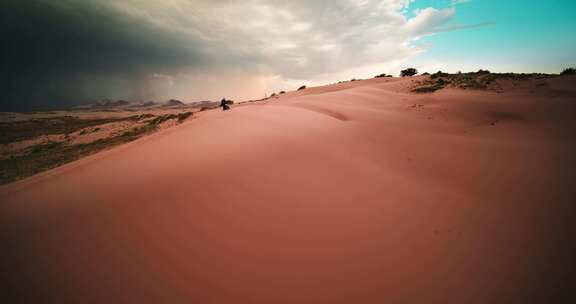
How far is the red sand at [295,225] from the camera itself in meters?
1.70

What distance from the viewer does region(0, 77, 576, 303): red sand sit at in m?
1.70

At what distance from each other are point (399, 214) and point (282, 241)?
1.56 metres

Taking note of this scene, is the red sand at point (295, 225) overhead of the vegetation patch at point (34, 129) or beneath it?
beneath

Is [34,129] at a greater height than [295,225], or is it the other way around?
[34,129]

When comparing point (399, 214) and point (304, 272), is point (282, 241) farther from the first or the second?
point (399, 214)

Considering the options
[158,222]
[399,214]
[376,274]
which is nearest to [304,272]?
[376,274]

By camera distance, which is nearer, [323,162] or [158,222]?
[158,222]

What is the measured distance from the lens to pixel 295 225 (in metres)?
2.24

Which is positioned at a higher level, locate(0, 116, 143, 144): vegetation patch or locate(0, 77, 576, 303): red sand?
locate(0, 116, 143, 144): vegetation patch

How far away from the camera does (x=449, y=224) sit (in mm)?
2395

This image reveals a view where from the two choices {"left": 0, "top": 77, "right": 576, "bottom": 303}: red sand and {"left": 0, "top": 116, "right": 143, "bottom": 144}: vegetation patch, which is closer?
{"left": 0, "top": 77, "right": 576, "bottom": 303}: red sand

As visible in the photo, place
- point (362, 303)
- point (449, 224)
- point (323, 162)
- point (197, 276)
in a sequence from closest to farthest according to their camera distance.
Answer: point (362, 303) → point (197, 276) → point (449, 224) → point (323, 162)

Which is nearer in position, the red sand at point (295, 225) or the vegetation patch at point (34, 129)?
the red sand at point (295, 225)

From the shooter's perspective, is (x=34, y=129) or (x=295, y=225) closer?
(x=295, y=225)
